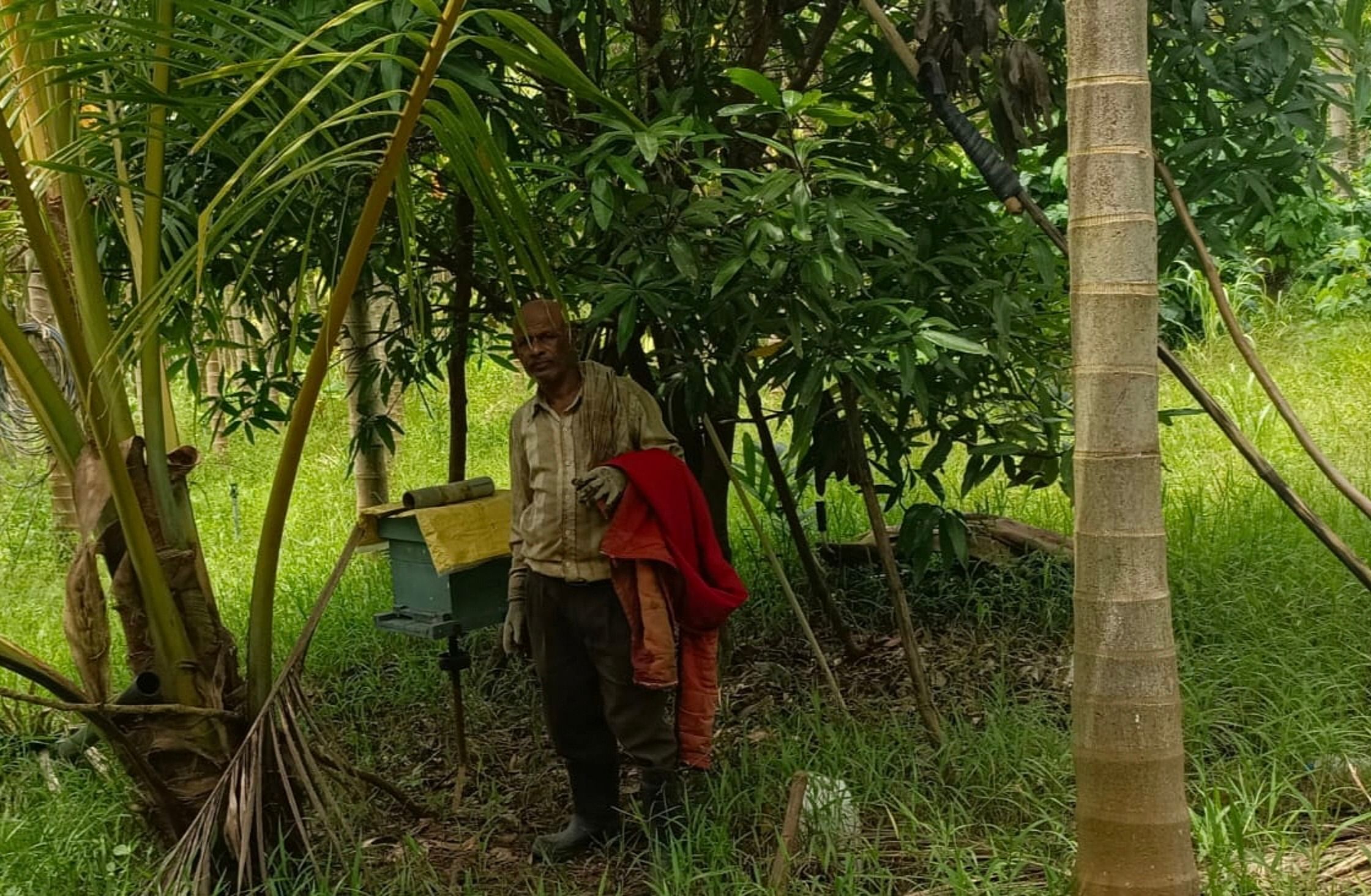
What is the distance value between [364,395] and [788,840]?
2.57 metres

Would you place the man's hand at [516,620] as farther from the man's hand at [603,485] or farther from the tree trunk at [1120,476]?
the tree trunk at [1120,476]

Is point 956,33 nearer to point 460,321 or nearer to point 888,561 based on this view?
point 888,561

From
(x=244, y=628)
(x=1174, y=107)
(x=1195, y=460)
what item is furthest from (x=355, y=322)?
(x=1195, y=460)

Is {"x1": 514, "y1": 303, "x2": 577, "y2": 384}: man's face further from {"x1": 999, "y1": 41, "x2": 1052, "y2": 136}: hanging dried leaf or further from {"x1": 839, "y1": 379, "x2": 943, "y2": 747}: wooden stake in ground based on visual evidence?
{"x1": 999, "y1": 41, "x2": 1052, "y2": 136}: hanging dried leaf

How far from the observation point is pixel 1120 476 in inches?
84.7

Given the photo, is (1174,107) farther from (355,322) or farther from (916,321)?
(355,322)

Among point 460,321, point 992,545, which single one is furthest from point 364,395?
point 992,545

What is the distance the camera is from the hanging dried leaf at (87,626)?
293 cm

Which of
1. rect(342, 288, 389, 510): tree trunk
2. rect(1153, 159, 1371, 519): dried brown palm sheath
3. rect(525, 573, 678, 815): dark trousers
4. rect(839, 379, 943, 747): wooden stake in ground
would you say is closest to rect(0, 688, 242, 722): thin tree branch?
rect(525, 573, 678, 815): dark trousers

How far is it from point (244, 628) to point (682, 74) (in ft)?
10.5

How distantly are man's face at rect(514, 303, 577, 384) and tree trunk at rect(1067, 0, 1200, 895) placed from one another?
142 centimetres

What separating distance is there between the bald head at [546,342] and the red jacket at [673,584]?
286 millimetres

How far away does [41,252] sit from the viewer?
2654 millimetres

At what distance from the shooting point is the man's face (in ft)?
10.6
